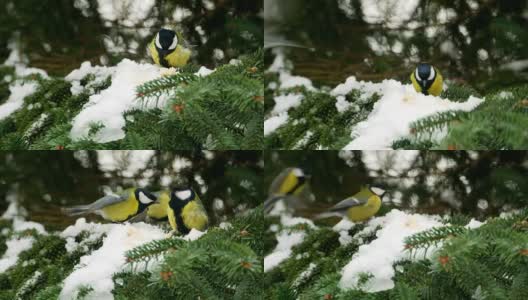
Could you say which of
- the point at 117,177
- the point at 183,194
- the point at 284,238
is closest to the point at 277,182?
the point at 284,238

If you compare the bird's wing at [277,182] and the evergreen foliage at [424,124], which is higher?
the evergreen foliage at [424,124]

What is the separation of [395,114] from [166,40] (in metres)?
0.90

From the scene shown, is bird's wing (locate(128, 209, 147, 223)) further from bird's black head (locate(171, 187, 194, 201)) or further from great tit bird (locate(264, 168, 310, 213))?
great tit bird (locate(264, 168, 310, 213))

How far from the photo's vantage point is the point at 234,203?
8.32 feet

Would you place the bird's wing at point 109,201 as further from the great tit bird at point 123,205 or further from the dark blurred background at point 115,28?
the dark blurred background at point 115,28

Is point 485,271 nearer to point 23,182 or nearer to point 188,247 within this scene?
point 188,247

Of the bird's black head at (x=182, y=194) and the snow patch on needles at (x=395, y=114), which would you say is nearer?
the snow patch on needles at (x=395, y=114)

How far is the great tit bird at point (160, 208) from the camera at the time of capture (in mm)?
2299

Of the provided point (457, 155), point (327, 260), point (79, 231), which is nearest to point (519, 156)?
point (457, 155)

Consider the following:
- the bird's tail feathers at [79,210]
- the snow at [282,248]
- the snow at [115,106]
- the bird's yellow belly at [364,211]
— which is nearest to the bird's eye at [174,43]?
the snow at [115,106]

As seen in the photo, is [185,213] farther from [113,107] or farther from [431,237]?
[431,237]

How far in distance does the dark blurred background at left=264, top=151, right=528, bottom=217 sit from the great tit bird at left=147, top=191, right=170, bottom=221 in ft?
1.86

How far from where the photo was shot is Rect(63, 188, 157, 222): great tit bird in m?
2.23

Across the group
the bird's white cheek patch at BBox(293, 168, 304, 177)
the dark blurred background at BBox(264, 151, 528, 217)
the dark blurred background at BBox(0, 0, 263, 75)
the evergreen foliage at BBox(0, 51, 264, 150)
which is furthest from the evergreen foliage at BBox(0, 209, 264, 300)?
the dark blurred background at BBox(0, 0, 263, 75)
